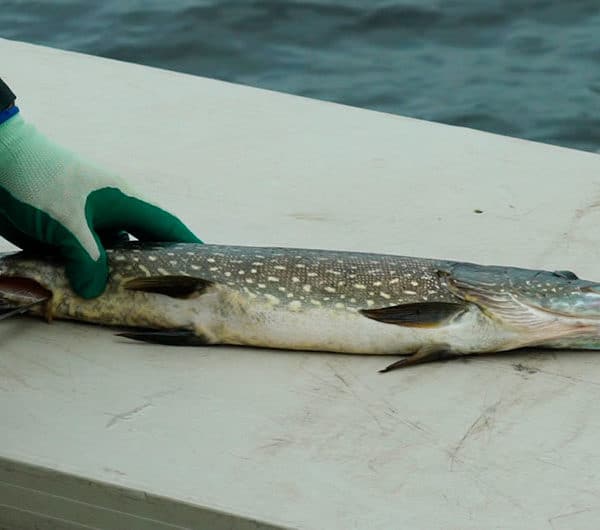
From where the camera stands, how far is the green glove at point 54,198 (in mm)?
3820

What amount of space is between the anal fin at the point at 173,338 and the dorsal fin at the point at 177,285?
0.35 feet

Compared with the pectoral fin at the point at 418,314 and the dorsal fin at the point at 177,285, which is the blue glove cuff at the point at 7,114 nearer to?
the dorsal fin at the point at 177,285

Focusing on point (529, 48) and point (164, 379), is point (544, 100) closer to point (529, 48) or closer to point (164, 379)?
point (529, 48)

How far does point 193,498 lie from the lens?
3.18 metres

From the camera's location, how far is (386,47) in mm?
10062

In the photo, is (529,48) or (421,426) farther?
(529,48)

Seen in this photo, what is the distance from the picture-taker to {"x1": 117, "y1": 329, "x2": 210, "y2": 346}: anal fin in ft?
12.6

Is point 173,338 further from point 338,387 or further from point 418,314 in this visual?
point 418,314

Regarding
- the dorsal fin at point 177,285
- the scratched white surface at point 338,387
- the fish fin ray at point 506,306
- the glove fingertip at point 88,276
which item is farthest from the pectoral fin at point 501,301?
the glove fingertip at point 88,276

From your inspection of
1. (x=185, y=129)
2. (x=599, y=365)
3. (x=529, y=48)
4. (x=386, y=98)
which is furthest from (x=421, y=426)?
(x=529, y=48)

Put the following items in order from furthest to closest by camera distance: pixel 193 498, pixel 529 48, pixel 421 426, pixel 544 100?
pixel 529 48, pixel 544 100, pixel 421 426, pixel 193 498

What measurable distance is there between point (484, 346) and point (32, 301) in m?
1.31

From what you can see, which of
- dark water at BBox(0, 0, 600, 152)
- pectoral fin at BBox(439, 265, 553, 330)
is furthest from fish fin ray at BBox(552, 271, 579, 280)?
dark water at BBox(0, 0, 600, 152)

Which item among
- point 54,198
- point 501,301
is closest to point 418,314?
point 501,301
